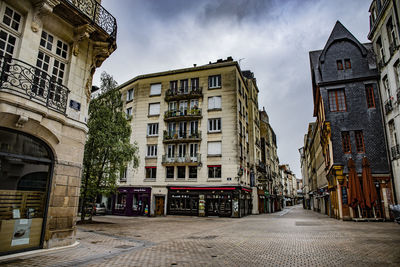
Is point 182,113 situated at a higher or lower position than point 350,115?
higher

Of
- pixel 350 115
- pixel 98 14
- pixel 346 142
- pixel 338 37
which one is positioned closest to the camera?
pixel 98 14

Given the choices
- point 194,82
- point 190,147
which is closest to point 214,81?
point 194,82

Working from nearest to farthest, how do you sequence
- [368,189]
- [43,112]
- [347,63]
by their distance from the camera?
1. [43,112]
2. [368,189]
3. [347,63]

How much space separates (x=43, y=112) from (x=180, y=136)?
2382cm

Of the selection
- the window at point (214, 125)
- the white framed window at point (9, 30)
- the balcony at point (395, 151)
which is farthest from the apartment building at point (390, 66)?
the white framed window at point (9, 30)

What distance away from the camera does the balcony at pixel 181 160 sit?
30.3 metres

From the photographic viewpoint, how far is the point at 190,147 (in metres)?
31.3

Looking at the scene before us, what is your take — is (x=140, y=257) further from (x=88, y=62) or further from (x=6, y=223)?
(x=88, y=62)

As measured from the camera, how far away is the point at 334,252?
28.7ft

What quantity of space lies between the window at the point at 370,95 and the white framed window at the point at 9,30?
1024 inches

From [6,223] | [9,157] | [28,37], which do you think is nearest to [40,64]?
[28,37]

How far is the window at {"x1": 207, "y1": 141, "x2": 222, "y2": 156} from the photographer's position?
3020cm

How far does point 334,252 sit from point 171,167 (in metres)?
24.2

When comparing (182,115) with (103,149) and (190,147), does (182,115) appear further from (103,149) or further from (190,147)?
(103,149)
